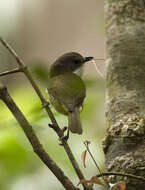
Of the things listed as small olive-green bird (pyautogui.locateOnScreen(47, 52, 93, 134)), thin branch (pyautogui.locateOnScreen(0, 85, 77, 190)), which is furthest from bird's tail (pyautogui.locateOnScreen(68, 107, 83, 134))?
thin branch (pyautogui.locateOnScreen(0, 85, 77, 190))

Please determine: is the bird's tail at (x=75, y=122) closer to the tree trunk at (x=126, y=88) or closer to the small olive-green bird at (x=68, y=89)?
the small olive-green bird at (x=68, y=89)

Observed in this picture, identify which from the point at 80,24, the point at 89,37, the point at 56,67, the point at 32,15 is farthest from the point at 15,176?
the point at 32,15

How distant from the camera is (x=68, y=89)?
2461 mm

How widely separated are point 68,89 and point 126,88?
840 millimetres

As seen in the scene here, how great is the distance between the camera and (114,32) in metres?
1.82

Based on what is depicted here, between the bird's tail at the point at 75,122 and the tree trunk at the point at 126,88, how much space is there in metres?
0.22

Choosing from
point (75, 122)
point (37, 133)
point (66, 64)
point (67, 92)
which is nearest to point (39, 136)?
point (37, 133)

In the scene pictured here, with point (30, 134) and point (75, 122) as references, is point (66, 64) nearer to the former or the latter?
point (75, 122)

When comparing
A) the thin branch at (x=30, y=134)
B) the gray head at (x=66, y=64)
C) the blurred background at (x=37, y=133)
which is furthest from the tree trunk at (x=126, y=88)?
the gray head at (x=66, y=64)

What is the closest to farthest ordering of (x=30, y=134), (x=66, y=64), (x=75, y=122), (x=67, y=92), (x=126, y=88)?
(x=30, y=134) < (x=126, y=88) < (x=75, y=122) < (x=67, y=92) < (x=66, y=64)

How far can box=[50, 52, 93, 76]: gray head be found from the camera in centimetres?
279

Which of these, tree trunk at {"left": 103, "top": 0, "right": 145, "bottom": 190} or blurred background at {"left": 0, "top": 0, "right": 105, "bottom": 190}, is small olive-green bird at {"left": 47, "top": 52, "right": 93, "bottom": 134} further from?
tree trunk at {"left": 103, "top": 0, "right": 145, "bottom": 190}

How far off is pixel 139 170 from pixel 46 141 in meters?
0.64

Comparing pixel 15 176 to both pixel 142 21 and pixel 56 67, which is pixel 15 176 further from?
pixel 56 67
